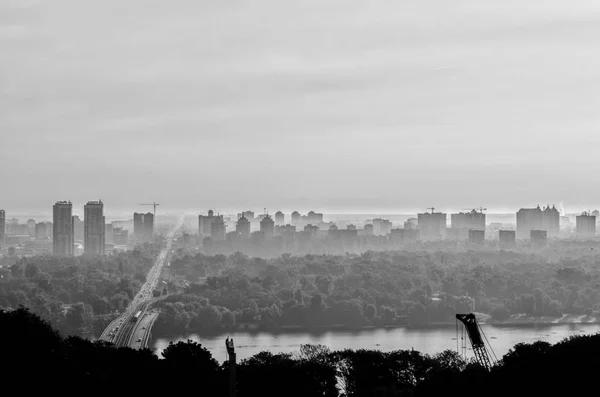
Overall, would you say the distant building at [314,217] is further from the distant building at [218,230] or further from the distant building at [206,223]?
the distant building at [218,230]

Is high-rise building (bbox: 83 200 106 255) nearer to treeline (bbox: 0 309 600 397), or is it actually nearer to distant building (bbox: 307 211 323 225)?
distant building (bbox: 307 211 323 225)

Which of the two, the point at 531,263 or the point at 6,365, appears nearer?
the point at 6,365

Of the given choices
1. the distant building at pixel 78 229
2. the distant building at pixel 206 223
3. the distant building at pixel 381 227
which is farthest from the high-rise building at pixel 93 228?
the distant building at pixel 381 227

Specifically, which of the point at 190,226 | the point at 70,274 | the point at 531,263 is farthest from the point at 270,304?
the point at 190,226

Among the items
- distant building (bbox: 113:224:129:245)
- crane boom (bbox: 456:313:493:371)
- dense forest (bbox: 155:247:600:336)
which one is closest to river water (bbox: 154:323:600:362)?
dense forest (bbox: 155:247:600:336)

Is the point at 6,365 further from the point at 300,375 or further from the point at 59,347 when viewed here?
the point at 300,375

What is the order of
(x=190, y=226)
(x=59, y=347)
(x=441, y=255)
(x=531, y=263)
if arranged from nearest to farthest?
(x=59, y=347) → (x=531, y=263) → (x=441, y=255) → (x=190, y=226)
